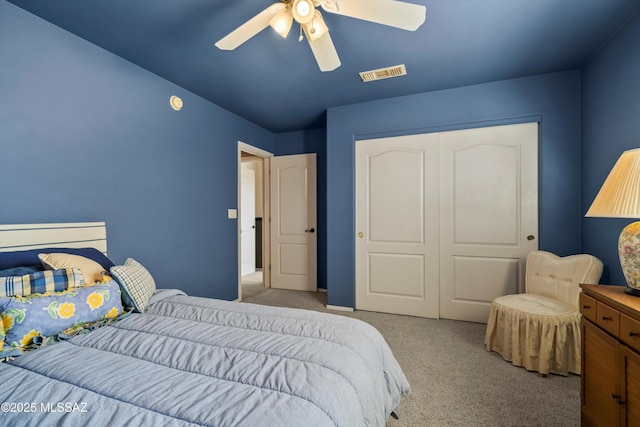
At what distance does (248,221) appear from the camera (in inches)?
217

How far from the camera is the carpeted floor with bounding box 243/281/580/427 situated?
158 cm

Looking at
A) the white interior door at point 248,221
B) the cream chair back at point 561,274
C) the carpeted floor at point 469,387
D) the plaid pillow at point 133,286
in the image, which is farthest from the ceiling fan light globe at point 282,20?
the white interior door at point 248,221

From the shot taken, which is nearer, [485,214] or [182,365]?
[182,365]

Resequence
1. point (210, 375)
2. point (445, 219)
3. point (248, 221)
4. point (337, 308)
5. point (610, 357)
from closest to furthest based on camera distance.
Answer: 1. point (210, 375)
2. point (610, 357)
3. point (445, 219)
4. point (337, 308)
5. point (248, 221)

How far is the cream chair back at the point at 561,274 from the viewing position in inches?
80.6

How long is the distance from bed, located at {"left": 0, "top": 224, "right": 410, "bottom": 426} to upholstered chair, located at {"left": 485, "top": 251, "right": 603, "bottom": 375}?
1195mm

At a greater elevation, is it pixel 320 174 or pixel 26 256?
pixel 320 174

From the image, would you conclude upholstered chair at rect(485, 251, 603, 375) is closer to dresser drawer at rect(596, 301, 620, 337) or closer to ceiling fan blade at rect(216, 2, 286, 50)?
dresser drawer at rect(596, 301, 620, 337)

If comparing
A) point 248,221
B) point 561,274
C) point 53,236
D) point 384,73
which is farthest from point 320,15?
point 248,221

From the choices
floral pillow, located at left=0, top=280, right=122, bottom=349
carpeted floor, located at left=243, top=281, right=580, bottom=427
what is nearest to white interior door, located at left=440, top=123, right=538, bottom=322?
carpeted floor, located at left=243, top=281, right=580, bottom=427

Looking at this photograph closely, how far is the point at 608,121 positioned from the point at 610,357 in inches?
73.6

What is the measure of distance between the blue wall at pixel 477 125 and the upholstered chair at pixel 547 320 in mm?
547

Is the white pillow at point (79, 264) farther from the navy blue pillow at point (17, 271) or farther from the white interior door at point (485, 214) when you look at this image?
the white interior door at point (485, 214)

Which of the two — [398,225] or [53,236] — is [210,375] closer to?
[53,236]
